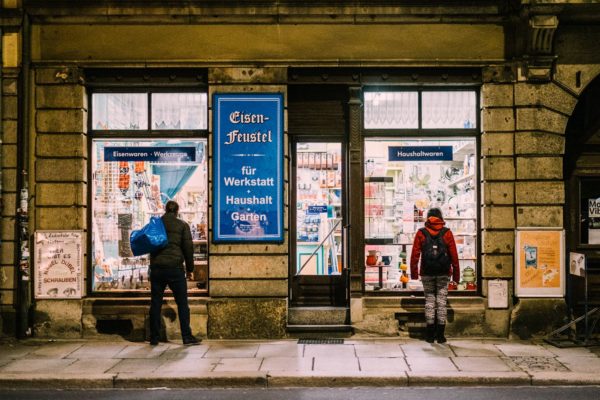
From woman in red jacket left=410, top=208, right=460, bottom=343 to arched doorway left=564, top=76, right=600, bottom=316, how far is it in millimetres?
2319

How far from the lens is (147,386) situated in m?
7.93

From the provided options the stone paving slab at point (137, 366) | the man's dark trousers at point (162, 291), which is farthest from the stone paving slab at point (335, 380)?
the man's dark trousers at point (162, 291)

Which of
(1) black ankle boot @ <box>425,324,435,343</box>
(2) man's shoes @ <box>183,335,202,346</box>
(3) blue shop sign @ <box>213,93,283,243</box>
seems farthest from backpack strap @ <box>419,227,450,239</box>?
(2) man's shoes @ <box>183,335,202,346</box>

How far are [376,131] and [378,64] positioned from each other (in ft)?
3.49

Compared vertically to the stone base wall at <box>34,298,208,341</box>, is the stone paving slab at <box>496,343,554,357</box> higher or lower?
lower

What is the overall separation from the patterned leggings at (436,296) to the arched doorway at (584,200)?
2.42 m

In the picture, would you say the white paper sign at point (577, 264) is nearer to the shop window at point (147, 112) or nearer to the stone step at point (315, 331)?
the stone step at point (315, 331)

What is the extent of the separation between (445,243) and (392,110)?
2.38 metres

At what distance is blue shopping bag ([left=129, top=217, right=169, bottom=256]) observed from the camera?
959 cm

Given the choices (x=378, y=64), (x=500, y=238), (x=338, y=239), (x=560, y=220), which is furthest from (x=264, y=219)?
(x=560, y=220)

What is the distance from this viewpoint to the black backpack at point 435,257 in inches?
388

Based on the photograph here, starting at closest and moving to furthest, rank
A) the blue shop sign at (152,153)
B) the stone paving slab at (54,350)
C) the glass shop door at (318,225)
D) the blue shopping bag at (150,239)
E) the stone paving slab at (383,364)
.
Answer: the stone paving slab at (383,364) < the stone paving slab at (54,350) < the blue shopping bag at (150,239) < the blue shop sign at (152,153) < the glass shop door at (318,225)

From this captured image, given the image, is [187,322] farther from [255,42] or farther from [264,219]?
[255,42]

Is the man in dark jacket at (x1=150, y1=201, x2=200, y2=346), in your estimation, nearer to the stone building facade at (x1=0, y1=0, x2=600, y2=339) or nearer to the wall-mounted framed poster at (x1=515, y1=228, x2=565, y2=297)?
the stone building facade at (x1=0, y1=0, x2=600, y2=339)
